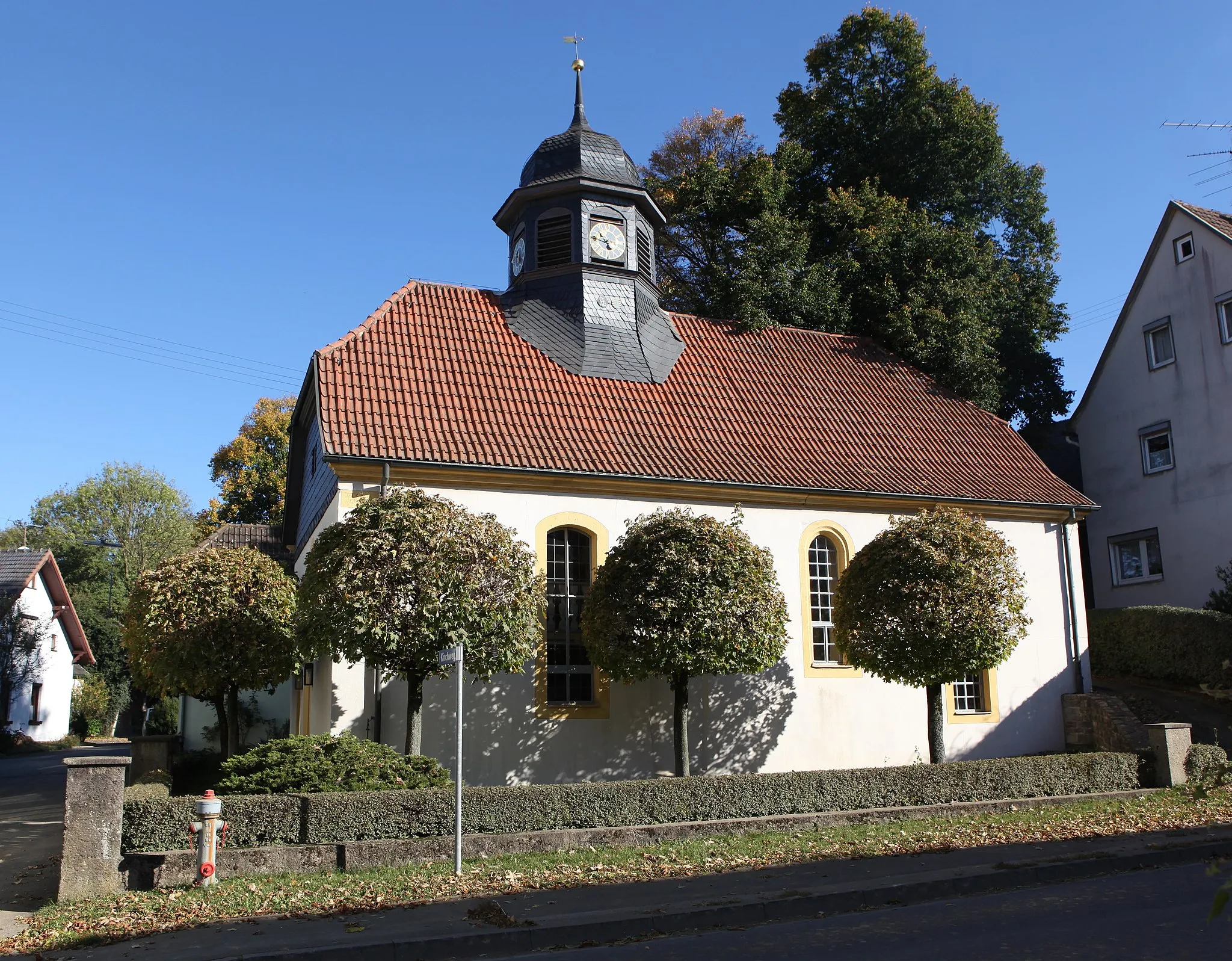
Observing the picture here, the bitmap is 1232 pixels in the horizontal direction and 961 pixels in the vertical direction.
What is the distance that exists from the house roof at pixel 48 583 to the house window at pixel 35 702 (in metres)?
3.77

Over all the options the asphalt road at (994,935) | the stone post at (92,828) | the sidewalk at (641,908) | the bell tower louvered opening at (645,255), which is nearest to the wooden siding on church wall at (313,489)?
the stone post at (92,828)

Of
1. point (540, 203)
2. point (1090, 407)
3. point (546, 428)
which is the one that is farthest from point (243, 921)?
point (1090, 407)

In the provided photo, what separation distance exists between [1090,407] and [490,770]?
21844 mm

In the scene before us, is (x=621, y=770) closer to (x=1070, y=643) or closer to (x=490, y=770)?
(x=490, y=770)

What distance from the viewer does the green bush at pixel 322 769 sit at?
12.3 meters

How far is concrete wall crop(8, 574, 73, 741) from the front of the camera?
41.8m

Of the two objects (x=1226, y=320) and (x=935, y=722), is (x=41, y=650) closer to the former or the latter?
(x=935, y=722)

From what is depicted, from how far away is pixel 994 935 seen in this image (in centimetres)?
866

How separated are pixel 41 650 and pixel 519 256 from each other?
3168cm

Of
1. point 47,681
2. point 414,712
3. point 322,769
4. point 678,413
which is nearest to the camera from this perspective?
point 322,769

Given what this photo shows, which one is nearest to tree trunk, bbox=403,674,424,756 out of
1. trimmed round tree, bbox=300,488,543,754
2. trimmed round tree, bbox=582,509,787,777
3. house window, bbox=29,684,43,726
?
trimmed round tree, bbox=300,488,543,754

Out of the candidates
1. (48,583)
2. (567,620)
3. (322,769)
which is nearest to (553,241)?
(567,620)

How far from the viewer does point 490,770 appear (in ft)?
53.5

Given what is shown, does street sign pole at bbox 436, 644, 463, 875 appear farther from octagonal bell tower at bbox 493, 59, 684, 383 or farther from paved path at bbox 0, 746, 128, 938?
octagonal bell tower at bbox 493, 59, 684, 383
